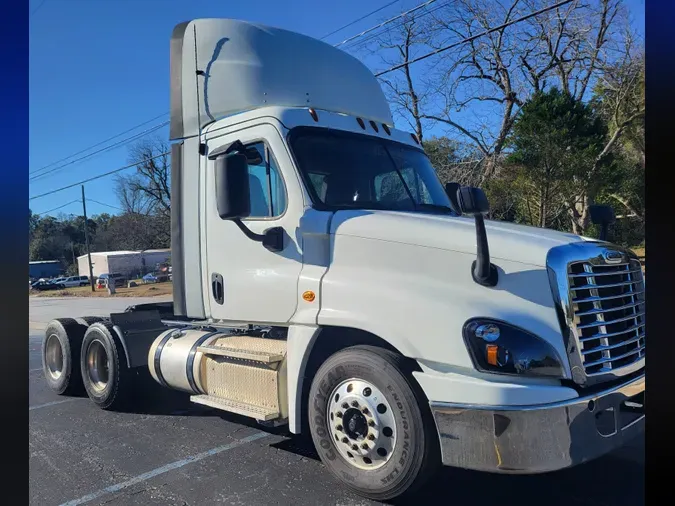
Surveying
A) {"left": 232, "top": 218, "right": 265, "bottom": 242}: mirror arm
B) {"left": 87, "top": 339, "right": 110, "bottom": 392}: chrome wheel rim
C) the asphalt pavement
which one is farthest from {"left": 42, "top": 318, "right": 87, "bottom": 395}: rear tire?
{"left": 232, "top": 218, "right": 265, "bottom": 242}: mirror arm

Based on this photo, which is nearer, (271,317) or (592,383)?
(592,383)

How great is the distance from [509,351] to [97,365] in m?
4.99

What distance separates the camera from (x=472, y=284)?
3.20 meters

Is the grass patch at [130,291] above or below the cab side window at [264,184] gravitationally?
below

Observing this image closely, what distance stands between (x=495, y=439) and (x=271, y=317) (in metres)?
1.91

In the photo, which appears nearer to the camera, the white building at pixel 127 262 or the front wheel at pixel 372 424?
the front wheel at pixel 372 424

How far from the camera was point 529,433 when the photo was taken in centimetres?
291

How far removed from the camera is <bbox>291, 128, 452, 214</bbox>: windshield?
13.6 feet

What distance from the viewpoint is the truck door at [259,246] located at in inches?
160

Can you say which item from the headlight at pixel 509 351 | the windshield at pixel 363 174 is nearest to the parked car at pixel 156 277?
the windshield at pixel 363 174

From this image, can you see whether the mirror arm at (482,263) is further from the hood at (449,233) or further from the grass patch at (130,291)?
the grass patch at (130,291)

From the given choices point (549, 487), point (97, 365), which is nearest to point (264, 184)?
point (549, 487)
